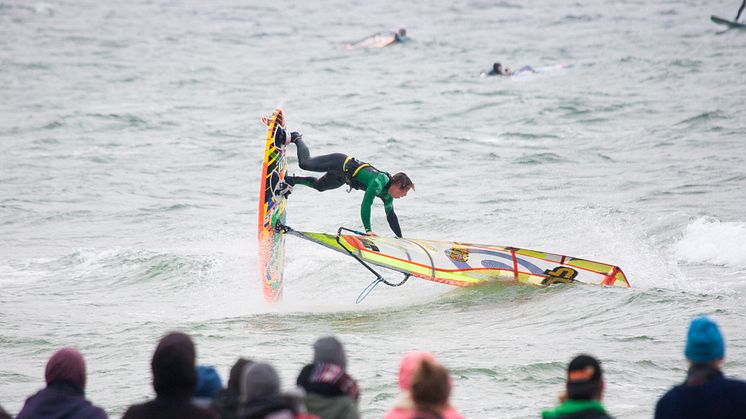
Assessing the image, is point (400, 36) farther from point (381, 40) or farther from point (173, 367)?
point (173, 367)

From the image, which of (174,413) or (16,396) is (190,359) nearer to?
(174,413)

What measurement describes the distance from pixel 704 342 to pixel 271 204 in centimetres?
840

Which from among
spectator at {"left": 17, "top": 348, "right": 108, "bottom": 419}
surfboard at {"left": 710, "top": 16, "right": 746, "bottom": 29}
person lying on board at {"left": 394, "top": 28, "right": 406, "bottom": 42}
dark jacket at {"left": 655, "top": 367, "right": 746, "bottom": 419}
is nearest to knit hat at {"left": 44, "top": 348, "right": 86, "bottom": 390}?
spectator at {"left": 17, "top": 348, "right": 108, "bottom": 419}

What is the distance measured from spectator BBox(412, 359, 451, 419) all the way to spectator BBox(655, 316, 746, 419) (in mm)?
1105

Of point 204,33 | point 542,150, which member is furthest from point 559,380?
point 204,33

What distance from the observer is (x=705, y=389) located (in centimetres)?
430

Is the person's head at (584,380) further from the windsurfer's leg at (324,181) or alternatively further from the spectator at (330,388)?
the windsurfer's leg at (324,181)

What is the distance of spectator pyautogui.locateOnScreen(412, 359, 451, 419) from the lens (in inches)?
152

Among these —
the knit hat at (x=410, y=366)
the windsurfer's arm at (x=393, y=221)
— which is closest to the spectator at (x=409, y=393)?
the knit hat at (x=410, y=366)

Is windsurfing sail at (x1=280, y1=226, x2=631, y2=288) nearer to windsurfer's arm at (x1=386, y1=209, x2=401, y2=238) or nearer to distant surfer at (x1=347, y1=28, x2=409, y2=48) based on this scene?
windsurfer's arm at (x1=386, y1=209, x2=401, y2=238)

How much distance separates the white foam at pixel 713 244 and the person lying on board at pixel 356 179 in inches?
207

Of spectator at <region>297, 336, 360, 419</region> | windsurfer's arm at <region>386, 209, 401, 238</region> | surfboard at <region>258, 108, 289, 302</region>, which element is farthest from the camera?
surfboard at <region>258, 108, 289, 302</region>

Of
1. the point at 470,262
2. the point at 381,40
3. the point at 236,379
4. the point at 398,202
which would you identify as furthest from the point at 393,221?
the point at 381,40

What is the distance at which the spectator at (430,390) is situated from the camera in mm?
3854
